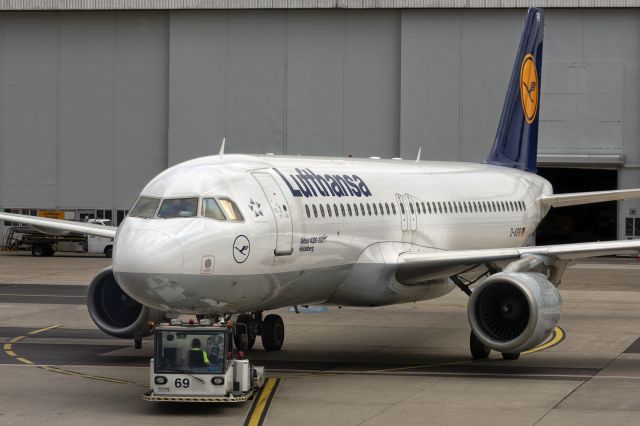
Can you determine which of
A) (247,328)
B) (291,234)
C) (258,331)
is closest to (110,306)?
(247,328)

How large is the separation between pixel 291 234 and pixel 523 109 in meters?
17.9

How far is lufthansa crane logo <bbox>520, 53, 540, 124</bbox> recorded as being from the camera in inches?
1497

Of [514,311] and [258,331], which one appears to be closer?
[514,311]

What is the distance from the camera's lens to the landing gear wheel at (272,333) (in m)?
26.5

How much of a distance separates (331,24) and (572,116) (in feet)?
42.8

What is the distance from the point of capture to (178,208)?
66.3ft

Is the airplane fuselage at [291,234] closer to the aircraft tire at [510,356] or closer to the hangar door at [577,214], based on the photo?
the aircraft tire at [510,356]

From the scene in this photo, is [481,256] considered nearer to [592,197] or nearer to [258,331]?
[258,331]

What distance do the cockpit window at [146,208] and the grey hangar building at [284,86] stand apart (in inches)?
1655

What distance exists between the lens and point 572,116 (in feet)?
202

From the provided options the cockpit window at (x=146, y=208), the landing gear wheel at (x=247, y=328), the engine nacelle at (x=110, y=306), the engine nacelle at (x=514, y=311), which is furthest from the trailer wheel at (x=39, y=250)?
the cockpit window at (x=146, y=208)

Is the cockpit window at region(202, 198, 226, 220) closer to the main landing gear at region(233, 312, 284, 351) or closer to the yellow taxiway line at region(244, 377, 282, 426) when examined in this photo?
the yellow taxiway line at region(244, 377, 282, 426)

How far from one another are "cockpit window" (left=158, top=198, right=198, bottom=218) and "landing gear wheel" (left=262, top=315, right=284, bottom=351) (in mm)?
6773

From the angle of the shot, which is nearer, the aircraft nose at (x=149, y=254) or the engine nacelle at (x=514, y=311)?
the aircraft nose at (x=149, y=254)
